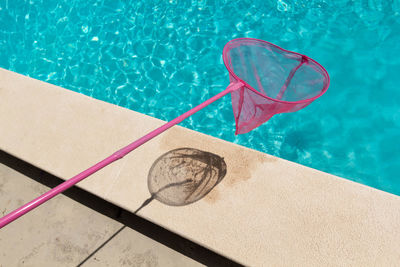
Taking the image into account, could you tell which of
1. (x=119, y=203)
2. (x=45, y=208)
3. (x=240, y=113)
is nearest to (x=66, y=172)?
(x=45, y=208)

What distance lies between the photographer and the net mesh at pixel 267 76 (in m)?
3.54

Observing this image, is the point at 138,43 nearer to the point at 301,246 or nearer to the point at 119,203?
the point at 119,203

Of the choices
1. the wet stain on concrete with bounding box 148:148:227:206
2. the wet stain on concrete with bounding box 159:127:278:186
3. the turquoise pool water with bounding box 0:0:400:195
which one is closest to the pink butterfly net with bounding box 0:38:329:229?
the wet stain on concrete with bounding box 159:127:278:186

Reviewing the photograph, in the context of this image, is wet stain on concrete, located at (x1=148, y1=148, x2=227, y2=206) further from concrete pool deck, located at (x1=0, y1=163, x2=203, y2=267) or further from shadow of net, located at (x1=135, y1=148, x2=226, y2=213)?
concrete pool deck, located at (x1=0, y1=163, x2=203, y2=267)

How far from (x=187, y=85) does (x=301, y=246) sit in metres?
3.98

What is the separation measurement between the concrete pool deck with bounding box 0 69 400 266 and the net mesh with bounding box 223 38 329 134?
830 mm

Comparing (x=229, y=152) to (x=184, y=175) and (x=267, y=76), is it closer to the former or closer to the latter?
(x=184, y=175)

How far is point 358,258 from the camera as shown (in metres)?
3.49

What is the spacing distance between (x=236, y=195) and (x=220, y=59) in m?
3.62

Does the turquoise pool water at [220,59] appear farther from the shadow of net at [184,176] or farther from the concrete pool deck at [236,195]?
the shadow of net at [184,176]

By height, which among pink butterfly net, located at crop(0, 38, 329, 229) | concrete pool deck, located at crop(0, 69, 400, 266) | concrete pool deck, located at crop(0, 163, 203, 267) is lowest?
concrete pool deck, located at crop(0, 163, 203, 267)

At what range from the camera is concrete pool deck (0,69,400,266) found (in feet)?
11.8

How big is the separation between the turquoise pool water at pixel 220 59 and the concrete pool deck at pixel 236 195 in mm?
1594

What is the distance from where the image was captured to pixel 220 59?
6676 mm
